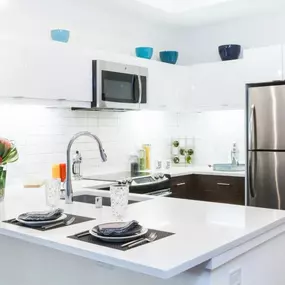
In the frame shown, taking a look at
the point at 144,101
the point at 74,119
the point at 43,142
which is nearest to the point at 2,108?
the point at 43,142

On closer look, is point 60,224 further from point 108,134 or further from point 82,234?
point 108,134

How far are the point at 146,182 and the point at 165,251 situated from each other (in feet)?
8.04

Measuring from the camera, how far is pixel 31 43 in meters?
3.30

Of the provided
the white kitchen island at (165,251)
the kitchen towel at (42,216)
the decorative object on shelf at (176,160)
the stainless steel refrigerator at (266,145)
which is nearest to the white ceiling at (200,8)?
the stainless steel refrigerator at (266,145)

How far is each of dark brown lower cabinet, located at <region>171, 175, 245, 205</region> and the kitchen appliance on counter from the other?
209mm

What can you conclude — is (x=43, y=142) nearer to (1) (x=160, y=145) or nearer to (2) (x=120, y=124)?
(2) (x=120, y=124)

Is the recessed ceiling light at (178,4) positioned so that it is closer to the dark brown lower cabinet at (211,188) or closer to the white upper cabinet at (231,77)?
the white upper cabinet at (231,77)

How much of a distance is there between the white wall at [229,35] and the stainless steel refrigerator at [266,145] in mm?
851

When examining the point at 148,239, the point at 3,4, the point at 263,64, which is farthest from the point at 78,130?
the point at 148,239

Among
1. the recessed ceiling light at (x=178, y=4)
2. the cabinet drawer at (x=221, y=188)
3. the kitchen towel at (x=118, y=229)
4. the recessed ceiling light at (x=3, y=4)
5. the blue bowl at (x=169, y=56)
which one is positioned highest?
the recessed ceiling light at (x=178, y=4)

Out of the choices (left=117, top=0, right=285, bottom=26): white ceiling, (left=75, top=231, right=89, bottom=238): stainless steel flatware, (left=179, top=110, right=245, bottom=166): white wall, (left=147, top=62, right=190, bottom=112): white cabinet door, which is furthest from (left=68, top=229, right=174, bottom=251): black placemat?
(left=179, top=110, right=245, bottom=166): white wall

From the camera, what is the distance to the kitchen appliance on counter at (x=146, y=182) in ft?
12.6

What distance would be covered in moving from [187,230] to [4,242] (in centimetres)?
101

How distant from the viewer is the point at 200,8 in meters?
4.56
